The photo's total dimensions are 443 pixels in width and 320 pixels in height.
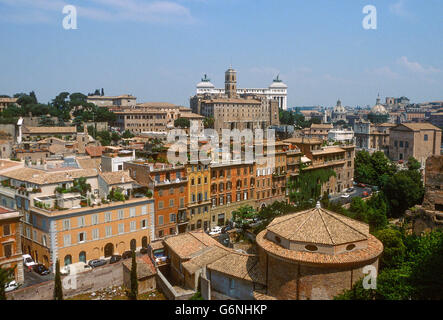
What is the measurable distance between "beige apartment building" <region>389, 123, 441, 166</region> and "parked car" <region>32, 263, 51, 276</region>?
62482mm

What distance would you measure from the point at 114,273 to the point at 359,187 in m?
41.7

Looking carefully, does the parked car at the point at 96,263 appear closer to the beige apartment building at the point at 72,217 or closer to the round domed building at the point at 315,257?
the beige apartment building at the point at 72,217

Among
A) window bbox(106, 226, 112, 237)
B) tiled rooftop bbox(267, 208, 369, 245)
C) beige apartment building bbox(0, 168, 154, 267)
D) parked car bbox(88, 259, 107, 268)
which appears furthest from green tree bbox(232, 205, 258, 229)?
tiled rooftop bbox(267, 208, 369, 245)

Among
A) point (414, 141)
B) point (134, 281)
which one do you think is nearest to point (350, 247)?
point (134, 281)

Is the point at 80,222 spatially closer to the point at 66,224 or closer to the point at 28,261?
the point at 66,224

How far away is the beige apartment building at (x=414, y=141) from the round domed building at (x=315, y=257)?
58628 mm

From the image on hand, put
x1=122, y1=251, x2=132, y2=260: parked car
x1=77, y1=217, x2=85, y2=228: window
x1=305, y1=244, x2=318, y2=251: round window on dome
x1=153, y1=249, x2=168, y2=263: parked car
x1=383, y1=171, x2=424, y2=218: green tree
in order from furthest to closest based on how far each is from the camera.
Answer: x1=383, y1=171, x2=424, y2=218: green tree
x1=122, y1=251, x2=132, y2=260: parked car
x1=77, y1=217, x2=85, y2=228: window
x1=153, y1=249, x2=168, y2=263: parked car
x1=305, y1=244, x2=318, y2=251: round window on dome

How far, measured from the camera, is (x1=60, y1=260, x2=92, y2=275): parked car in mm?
28784

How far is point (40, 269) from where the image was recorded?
29719mm

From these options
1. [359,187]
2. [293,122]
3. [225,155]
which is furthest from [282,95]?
[225,155]

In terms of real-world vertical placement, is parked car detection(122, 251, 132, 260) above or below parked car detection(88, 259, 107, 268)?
above

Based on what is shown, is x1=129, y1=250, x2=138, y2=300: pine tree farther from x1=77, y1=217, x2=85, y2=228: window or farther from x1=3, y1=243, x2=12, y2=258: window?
x1=3, y1=243, x2=12, y2=258: window

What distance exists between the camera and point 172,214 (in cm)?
3769
